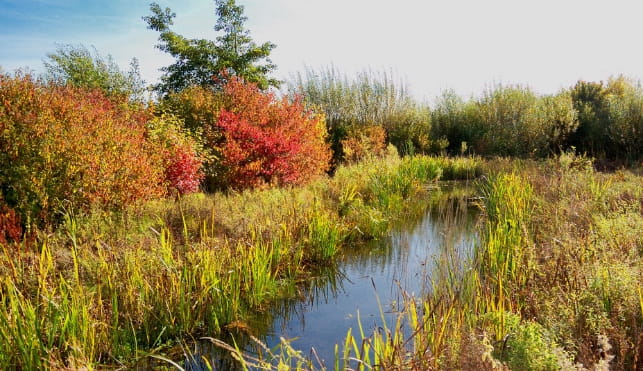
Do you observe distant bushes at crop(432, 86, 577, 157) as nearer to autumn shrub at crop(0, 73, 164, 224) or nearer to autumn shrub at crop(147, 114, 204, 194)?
autumn shrub at crop(147, 114, 204, 194)

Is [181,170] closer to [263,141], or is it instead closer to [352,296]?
[263,141]

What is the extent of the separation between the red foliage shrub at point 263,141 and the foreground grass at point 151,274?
4.31 ft

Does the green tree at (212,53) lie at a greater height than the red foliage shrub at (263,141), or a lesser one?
greater

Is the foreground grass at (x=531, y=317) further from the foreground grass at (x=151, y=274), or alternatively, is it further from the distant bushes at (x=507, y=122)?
the distant bushes at (x=507, y=122)

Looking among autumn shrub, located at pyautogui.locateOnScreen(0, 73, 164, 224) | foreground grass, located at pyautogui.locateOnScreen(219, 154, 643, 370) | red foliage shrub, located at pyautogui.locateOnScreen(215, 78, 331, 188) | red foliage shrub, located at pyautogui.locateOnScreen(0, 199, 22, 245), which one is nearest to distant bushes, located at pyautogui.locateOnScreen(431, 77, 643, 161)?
red foliage shrub, located at pyautogui.locateOnScreen(215, 78, 331, 188)

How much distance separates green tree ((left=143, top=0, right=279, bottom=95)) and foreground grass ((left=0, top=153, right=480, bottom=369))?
670 inches

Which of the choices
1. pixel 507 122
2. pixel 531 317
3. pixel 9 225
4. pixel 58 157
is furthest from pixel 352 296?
pixel 507 122

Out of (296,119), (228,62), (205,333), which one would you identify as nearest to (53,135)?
(205,333)

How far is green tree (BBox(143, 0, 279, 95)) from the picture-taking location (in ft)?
81.4

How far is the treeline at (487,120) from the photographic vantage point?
16.8 metres

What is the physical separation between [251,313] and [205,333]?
660mm

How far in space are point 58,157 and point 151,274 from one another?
309 cm

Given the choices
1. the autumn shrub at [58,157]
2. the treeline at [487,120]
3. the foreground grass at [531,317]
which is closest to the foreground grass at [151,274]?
the autumn shrub at [58,157]

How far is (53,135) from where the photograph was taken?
6.88m
